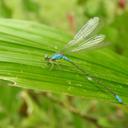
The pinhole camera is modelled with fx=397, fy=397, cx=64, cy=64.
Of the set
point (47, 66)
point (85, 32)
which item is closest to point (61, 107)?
point (85, 32)

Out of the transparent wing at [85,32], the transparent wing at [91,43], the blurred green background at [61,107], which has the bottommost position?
the blurred green background at [61,107]

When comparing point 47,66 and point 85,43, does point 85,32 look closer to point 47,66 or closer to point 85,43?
point 85,43

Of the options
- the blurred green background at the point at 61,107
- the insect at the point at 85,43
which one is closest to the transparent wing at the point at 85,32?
the insect at the point at 85,43

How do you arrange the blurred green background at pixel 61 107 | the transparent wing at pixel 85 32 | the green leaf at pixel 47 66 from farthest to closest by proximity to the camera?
1. the blurred green background at pixel 61 107
2. the transparent wing at pixel 85 32
3. the green leaf at pixel 47 66

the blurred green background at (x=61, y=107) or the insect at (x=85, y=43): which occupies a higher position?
the insect at (x=85, y=43)

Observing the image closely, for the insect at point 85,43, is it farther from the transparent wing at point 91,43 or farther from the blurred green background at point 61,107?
the blurred green background at point 61,107

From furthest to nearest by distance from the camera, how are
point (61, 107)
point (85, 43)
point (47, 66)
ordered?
point (61, 107) → point (85, 43) → point (47, 66)
